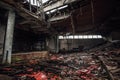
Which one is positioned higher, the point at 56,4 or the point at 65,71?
the point at 56,4

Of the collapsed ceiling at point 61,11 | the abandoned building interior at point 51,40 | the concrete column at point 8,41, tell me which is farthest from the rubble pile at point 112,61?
the concrete column at point 8,41

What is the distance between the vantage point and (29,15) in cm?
852

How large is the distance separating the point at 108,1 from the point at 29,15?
6289 mm

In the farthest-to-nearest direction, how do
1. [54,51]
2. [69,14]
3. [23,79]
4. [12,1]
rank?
[54,51] → [69,14] → [12,1] → [23,79]

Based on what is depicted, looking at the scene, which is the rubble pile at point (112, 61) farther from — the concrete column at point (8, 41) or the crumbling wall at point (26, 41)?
the crumbling wall at point (26, 41)

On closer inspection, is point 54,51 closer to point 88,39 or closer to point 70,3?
point 88,39

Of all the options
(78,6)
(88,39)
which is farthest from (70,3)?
(88,39)

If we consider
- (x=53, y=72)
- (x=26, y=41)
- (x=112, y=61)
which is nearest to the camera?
(x=53, y=72)

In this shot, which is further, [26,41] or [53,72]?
[26,41]

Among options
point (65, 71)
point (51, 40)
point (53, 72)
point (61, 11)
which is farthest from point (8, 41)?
point (51, 40)

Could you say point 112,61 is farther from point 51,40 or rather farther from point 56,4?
point 51,40

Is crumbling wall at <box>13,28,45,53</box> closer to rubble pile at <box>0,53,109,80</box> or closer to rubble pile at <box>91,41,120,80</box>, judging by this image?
rubble pile at <box>0,53,109,80</box>

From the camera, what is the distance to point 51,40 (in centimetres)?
1722

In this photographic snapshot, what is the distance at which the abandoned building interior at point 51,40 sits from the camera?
5953 millimetres
